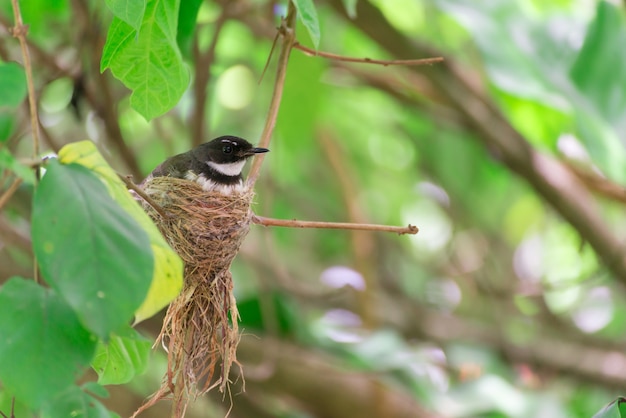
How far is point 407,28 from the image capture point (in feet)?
16.9

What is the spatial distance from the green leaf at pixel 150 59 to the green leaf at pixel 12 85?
0.36m

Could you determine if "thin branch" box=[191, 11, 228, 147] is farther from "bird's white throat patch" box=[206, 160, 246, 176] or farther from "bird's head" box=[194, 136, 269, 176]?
"bird's white throat patch" box=[206, 160, 246, 176]

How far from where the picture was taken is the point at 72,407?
1.48m

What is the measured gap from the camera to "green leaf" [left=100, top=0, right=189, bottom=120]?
1.76 m

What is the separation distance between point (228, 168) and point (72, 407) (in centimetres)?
188

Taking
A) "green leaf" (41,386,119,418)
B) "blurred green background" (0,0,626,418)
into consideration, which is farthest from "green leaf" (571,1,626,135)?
"green leaf" (41,386,119,418)

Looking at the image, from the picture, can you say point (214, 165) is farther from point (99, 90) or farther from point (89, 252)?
point (89, 252)

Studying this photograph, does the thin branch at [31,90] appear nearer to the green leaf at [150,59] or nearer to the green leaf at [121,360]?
the green leaf at [150,59]

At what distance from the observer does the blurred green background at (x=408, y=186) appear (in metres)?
3.78

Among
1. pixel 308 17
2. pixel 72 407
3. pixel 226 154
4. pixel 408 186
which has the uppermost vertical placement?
pixel 408 186

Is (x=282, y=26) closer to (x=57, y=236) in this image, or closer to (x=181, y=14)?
(x=181, y=14)

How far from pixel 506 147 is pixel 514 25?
2.14 feet

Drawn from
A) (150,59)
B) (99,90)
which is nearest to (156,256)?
(150,59)

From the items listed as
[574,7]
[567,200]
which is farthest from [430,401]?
[574,7]
